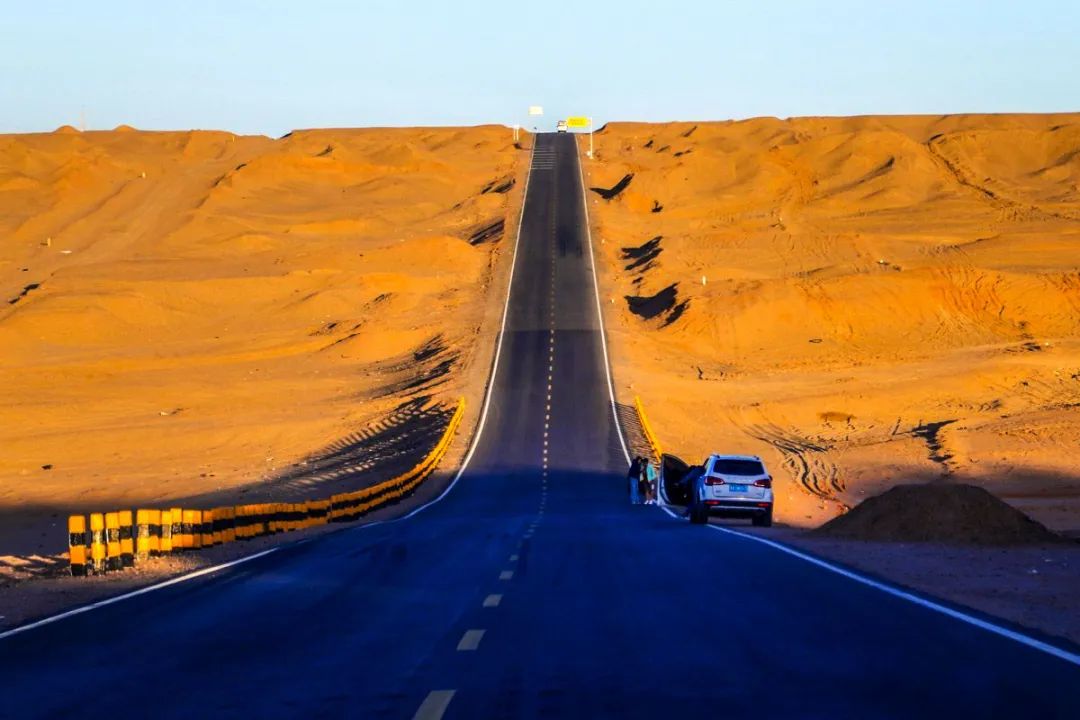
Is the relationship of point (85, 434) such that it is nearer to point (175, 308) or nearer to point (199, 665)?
point (175, 308)

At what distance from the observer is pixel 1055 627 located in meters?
11.6

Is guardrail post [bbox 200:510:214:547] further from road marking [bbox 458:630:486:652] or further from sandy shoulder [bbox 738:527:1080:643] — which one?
road marking [bbox 458:630:486:652]

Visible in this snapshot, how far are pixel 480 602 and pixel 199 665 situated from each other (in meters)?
3.83

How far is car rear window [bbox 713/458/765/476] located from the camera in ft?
98.1

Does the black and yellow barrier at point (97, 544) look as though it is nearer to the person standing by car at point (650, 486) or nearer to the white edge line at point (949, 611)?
the white edge line at point (949, 611)

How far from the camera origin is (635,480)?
1571 inches

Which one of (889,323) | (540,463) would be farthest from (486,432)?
(889,323)

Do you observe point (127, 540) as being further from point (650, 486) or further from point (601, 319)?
point (601, 319)

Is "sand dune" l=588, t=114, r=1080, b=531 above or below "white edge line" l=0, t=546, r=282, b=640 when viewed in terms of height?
above

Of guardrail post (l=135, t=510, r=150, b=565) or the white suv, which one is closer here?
guardrail post (l=135, t=510, r=150, b=565)

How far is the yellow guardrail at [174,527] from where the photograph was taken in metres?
18.9

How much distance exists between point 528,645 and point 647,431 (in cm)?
4115

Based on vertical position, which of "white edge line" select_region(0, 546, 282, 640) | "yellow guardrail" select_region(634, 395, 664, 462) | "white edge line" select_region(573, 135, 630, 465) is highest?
"white edge line" select_region(573, 135, 630, 465)

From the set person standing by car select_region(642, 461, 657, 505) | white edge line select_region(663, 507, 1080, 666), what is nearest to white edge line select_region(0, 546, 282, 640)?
white edge line select_region(663, 507, 1080, 666)
